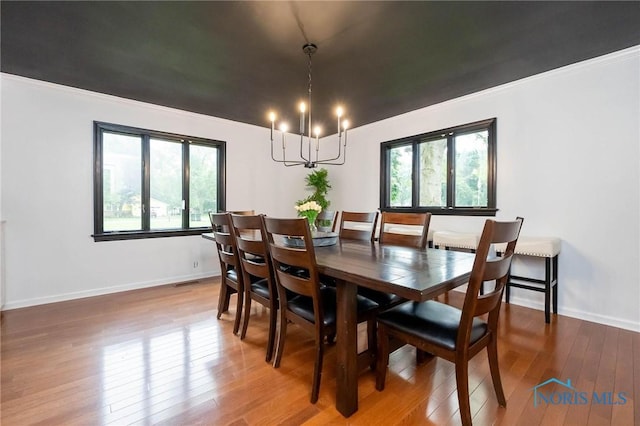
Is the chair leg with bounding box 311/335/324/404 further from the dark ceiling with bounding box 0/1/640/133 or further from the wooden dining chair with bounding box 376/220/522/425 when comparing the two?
the dark ceiling with bounding box 0/1/640/133

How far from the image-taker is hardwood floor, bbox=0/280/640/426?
146cm

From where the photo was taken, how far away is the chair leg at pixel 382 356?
1602 millimetres

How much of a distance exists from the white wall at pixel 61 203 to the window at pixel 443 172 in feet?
10.7

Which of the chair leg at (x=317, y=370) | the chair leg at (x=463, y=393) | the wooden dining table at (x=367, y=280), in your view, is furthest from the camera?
the chair leg at (x=317, y=370)

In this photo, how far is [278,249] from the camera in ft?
5.45

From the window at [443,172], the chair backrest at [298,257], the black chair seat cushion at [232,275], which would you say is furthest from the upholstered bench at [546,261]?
the black chair seat cushion at [232,275]

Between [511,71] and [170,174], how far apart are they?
449 cm

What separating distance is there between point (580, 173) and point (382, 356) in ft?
9.08

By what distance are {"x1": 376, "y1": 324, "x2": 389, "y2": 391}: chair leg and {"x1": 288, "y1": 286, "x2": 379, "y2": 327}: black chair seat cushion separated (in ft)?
0.53

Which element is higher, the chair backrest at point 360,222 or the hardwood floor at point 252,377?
the chair backrest at point 360,222

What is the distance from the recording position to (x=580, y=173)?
107 inches

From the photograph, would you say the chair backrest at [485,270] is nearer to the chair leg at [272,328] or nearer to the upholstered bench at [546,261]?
the chair leg at [272,328]

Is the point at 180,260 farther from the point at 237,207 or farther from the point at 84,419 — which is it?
the point at 84,419

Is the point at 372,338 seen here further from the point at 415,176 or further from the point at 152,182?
the point at 152,182
